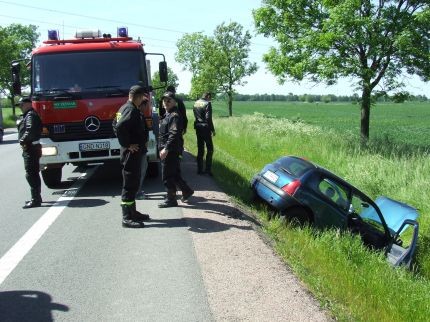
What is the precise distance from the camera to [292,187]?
23.0ft

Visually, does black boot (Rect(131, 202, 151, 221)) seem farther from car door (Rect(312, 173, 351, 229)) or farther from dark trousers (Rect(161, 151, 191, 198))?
car door (Rect(312, 173, 351, 229))

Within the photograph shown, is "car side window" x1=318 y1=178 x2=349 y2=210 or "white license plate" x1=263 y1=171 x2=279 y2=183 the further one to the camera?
"white license plate" x1=263 y1=171 x2=279 y2=183

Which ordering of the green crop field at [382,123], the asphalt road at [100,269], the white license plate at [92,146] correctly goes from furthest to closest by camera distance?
the green crop field at [382,123], the white license plate at [92,146], the asphalt road at [100,269]

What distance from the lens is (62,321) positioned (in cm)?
352

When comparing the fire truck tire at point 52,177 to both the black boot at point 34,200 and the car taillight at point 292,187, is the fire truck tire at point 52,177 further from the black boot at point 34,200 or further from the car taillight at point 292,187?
the car taillight at point 292,187

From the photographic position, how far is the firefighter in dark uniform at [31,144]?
24.0 ft

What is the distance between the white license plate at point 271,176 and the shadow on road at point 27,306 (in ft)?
14.4

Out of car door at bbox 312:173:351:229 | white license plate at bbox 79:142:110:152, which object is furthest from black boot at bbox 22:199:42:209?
car door at bbox 312:173:351:229

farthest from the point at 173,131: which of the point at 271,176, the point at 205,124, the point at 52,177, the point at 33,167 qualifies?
the point at 52,177

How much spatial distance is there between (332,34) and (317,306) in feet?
39.2

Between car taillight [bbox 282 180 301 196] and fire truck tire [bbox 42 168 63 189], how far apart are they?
4.71 m

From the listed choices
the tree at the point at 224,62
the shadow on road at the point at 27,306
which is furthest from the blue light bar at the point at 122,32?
the tree at the point at 224,62

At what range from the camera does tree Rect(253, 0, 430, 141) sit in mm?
14055

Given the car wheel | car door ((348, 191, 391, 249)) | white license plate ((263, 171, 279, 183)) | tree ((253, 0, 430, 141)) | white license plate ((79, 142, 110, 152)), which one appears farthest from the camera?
tree ((253, 0, 430, 141))
